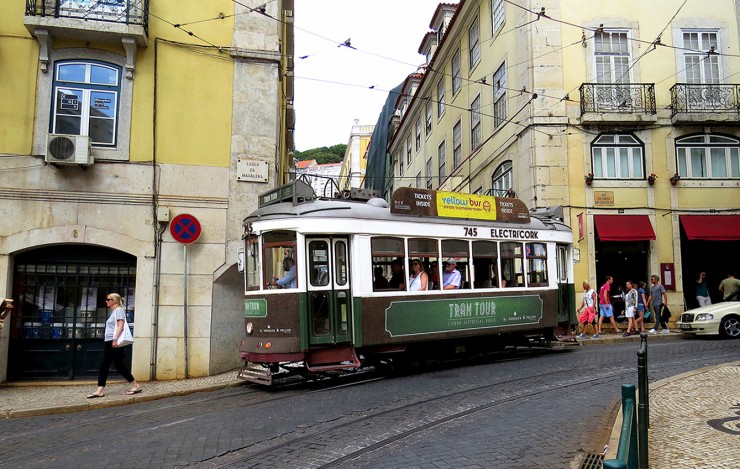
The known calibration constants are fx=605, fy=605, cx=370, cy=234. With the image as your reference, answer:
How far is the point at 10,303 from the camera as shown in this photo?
9914 millimetres

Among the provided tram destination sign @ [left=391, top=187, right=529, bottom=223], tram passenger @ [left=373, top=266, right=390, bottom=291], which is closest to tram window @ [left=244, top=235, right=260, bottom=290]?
tram passenger @ [left=373, top=266, right=390, bottom=291]

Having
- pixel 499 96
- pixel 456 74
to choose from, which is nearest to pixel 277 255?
pixel 499 96

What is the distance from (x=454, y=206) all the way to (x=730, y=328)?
27.7ft

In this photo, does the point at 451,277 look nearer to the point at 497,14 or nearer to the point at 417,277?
the point at 417,277

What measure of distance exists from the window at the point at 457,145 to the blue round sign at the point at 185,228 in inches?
666

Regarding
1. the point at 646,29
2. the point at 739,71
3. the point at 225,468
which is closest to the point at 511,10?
the point at 646,29

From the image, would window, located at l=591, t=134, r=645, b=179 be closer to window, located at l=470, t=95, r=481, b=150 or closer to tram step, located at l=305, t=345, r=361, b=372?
window, located at l=470, t=95, r=481, b=150

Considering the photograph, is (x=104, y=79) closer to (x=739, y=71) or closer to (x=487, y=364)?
(x=487, y=364)

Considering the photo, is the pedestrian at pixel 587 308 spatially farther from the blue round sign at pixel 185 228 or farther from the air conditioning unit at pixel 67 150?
the air conditioning unit at pixel 67 150

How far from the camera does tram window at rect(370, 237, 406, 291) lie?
32.5 ft

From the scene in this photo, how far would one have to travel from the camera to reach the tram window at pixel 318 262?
9383mm

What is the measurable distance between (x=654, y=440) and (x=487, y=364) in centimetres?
545

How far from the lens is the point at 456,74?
Answer: 26859 millimetres

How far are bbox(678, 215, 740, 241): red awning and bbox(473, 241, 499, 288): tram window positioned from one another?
9067 mm
